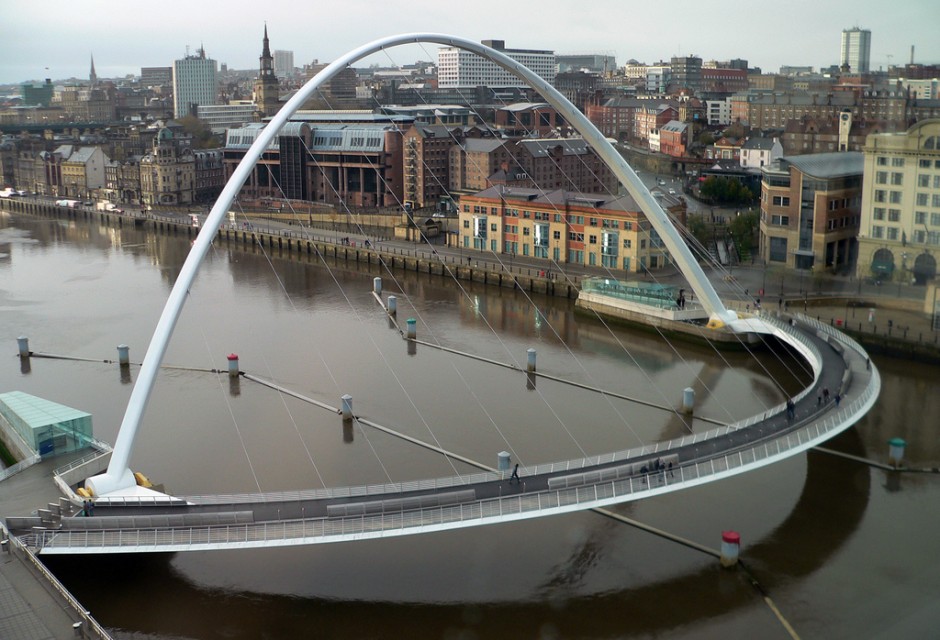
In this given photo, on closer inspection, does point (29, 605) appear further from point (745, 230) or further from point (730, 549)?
point (745, 230)

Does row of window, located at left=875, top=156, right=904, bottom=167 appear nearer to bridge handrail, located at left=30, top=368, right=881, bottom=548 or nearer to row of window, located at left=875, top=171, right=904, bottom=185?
row of window, located at left=875, top=171, right=904, bottom=185

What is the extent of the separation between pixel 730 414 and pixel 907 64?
399 inches

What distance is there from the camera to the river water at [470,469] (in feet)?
29.0

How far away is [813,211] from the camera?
71.4 feet

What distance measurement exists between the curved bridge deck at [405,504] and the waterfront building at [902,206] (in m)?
8.38

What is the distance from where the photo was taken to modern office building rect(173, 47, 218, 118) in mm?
97062

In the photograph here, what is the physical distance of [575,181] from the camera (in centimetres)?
3497

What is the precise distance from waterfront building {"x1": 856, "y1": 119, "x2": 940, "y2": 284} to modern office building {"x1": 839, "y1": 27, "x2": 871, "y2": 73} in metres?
5.37

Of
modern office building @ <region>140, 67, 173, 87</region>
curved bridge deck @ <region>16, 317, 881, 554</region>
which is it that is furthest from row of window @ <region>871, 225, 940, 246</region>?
modern office building @ <region>140, 67, 173, 87</region>

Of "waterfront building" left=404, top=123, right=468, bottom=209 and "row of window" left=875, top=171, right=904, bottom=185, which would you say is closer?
"row of window" left=875, top=171, right=904, bottom=185

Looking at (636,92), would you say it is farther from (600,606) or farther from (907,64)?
(600,606)

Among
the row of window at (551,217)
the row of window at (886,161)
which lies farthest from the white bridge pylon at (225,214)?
the row of window at (551,217)

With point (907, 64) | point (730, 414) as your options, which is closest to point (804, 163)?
point (907, 64)

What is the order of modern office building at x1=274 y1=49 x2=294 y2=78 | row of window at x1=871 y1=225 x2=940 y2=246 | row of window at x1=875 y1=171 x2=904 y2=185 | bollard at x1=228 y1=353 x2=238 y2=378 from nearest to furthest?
bollard at x1=228 y1=353 x2=238 y2=378 → row of window at x1=871 y1=225 x2=940 y2=246 → row of window at x1=875 y1=171 x2=904 y2=185 → modern office building at x1=274 y1=49 x2=294 y2=78
